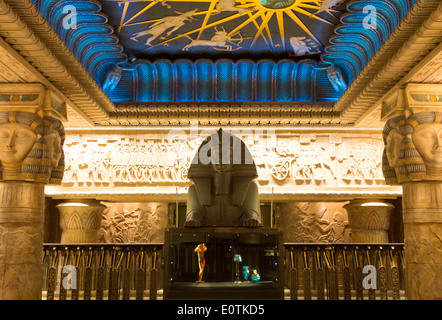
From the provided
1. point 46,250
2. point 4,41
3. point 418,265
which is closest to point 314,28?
point 418,265

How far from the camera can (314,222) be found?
9812 mm

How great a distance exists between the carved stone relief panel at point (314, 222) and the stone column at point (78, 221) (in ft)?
13.9

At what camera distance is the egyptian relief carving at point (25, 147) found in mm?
6477

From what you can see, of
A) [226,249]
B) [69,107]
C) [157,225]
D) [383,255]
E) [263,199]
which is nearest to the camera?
[226,249]

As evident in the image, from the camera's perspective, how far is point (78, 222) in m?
9.25

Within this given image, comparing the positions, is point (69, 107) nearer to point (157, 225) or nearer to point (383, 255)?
point (157, 225)

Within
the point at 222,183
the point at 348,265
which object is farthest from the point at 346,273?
the point at 222,183

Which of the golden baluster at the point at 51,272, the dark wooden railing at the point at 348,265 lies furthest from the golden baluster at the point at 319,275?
the golden baluster at the point at 51,272

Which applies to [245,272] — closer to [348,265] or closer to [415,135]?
[348,265]

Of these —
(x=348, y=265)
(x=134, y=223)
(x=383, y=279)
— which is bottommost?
(x=383, y=279)

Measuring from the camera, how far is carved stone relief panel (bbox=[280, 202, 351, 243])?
9750 mm

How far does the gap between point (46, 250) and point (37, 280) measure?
28.3 inches

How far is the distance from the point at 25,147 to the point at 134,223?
12.5 ft

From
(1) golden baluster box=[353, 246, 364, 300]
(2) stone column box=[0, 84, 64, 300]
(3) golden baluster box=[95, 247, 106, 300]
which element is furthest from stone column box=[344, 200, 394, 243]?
(2) stone column box=[0, 84, 64, 300]
